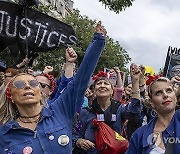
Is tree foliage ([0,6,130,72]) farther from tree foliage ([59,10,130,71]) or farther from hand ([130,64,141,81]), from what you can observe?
hand ([130,64,141,81])

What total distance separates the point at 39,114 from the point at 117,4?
462 centimetres

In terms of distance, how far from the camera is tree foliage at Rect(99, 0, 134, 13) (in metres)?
7.29

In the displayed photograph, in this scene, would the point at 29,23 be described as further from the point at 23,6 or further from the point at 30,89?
the point at 30,89

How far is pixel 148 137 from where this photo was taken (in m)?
3.12

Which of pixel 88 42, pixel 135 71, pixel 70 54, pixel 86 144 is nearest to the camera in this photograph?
pixel 70 54

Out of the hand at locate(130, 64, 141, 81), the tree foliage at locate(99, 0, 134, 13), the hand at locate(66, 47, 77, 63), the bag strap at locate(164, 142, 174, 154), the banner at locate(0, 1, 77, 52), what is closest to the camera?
the bag strap at locate(164, 142, 174, 154)

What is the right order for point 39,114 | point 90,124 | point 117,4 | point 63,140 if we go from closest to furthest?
point 63,140
point 39,114
point 90,124
point 117,4

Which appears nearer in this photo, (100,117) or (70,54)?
(70,54)

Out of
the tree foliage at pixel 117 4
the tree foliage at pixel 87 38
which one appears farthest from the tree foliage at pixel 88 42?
the tree foliage at pixel 117 4

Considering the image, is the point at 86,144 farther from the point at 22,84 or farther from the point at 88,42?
the point at 88,42

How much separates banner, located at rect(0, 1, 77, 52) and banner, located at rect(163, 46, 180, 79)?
5.61ft

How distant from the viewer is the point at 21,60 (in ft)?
17.5

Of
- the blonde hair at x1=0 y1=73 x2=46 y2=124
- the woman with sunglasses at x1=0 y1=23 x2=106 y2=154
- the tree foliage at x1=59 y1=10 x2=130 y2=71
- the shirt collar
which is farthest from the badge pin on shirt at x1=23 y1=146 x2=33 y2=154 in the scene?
the tree foliage at x1=59 y1=10 x2=130 y2=71

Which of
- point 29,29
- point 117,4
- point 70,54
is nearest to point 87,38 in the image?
point 117,4
